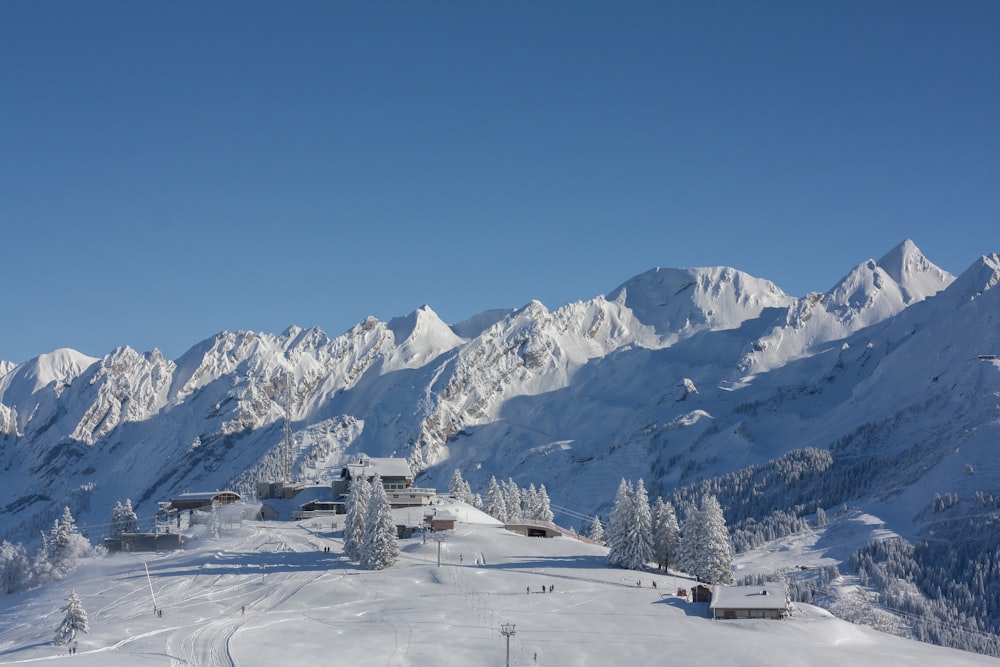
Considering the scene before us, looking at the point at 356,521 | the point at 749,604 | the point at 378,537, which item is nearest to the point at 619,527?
the point at 378,537

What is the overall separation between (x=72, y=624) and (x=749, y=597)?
54.0 metres

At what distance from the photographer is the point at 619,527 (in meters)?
119

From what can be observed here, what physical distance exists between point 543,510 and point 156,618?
71.0m

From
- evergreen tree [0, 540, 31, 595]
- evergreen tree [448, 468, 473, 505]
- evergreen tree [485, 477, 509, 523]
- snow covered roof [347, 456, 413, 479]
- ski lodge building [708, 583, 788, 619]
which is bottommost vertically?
ski lodge building [708, 583, 788, 619]

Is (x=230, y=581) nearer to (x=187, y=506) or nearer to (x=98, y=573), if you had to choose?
(x=98, y=573)

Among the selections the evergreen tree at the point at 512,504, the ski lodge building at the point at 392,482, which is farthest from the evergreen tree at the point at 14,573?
the evergreen tree at the point at 512,504

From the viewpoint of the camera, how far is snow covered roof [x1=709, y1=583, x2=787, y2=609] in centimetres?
9488

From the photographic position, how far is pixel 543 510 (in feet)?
513

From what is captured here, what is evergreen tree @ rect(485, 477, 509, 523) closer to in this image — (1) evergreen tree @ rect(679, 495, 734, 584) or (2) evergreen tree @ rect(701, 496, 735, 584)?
(1) evergreen tree @ rect(679, 495, 734, 584)

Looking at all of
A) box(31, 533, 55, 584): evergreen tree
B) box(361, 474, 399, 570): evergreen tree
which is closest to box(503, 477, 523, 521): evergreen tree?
box(361, 474, 399, 570): evergreen tree

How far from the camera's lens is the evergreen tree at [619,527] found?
117750mm

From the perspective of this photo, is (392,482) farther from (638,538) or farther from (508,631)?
(508,631)

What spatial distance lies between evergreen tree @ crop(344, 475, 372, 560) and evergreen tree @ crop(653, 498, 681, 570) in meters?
30.3

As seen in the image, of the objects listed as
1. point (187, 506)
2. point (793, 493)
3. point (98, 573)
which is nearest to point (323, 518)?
point (187, 506)
